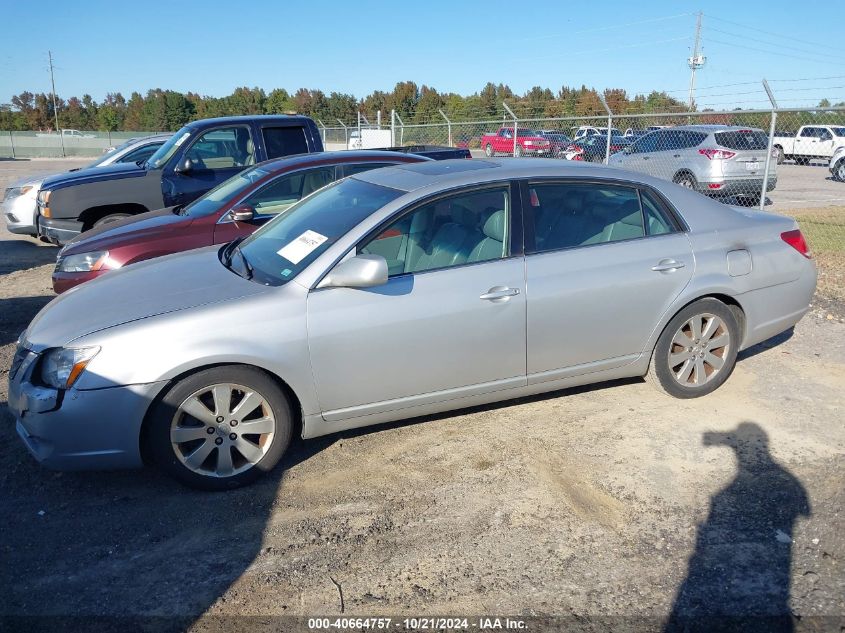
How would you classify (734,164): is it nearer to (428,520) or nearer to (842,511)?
(842,511)

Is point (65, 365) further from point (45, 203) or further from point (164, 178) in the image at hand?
point (45, 203)

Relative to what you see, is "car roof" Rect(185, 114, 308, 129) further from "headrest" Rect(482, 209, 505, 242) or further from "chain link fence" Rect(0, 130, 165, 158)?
"chain link fence" Rect(0, 130, 165, 158)

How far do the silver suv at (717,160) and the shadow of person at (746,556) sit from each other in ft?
34.3

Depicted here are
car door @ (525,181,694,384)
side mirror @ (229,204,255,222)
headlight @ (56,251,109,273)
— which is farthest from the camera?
side mirror @ (229,204,255,222)

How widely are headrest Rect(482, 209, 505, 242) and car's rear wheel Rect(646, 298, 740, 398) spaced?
4.34ft

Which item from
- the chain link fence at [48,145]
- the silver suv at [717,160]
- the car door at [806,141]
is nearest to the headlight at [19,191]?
the silver suv at [717,160]

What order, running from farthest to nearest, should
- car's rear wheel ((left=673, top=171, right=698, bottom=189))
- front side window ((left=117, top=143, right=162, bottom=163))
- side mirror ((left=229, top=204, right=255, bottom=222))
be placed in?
car's rear wheel ((left=673, top=171, right=698, bottom=189)), front side window ((left=117, top=143, right=162, bottom=163)), side mirror ((left=229, top=204, right=255, bottom=222))

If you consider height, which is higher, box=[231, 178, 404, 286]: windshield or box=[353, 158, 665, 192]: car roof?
box=[353, 158, 665, 192]: car roof

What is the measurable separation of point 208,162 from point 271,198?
2785 mm

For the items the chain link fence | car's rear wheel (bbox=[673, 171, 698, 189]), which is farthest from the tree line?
car's rear wheel (bbox=[673, 171, 698, 189])

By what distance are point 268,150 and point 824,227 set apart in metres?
9.12

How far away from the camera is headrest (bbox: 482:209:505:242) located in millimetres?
4141

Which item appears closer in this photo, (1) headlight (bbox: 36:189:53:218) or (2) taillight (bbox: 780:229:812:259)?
(2) taillight (bbox: 780:229:812:259)

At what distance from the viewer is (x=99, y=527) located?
341 centimetres
